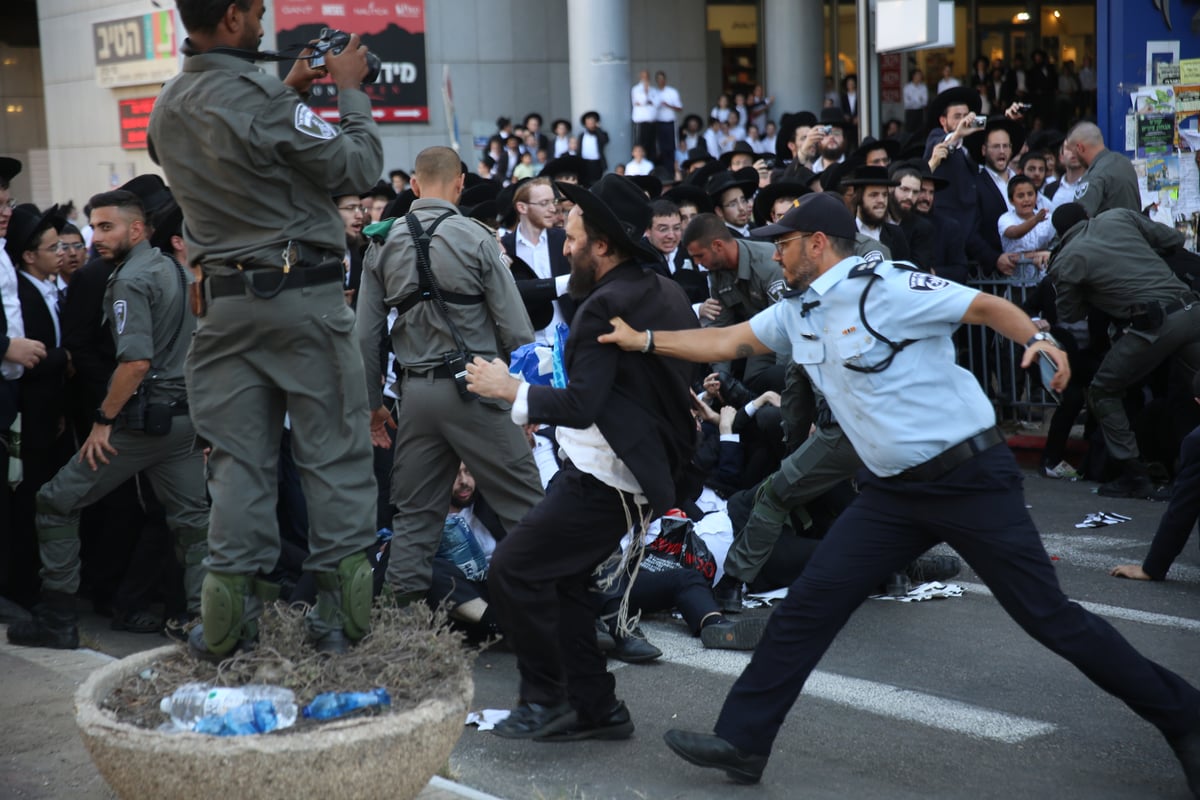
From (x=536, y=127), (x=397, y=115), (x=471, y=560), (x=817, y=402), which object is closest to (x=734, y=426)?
(x=817, y=402)

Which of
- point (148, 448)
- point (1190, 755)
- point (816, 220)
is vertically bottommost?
point (1190, 755)

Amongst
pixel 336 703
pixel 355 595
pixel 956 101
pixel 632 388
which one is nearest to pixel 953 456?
pixel 632 388

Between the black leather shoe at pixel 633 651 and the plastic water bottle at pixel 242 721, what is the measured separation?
2.51 meters

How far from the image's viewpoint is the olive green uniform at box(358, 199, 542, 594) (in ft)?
20.0

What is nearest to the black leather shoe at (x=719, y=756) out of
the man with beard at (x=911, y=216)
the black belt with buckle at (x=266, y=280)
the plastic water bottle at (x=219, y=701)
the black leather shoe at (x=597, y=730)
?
the black leather shoe at (x=597, y=730)

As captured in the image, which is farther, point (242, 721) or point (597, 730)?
point (597, 730)

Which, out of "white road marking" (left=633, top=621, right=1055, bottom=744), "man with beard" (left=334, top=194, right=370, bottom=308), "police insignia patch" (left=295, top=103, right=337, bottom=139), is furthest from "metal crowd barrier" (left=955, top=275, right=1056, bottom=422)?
"police insignia patch" (left=295, top=103, right=337, bottom=139)

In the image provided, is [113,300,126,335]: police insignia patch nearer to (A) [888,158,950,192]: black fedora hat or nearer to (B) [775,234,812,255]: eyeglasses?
(B) [775,234,812,255]: eyeglasses

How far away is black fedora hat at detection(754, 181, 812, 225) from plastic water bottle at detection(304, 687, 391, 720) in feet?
19.9

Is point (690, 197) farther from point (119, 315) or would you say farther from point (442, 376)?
point (119, 315)

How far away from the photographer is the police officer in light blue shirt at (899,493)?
4.37 meters

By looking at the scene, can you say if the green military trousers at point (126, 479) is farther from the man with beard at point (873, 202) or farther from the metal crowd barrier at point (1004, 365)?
the metal crowd barrier at point (1004, 365)

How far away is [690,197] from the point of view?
1022 cm

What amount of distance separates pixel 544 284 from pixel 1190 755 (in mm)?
5204
